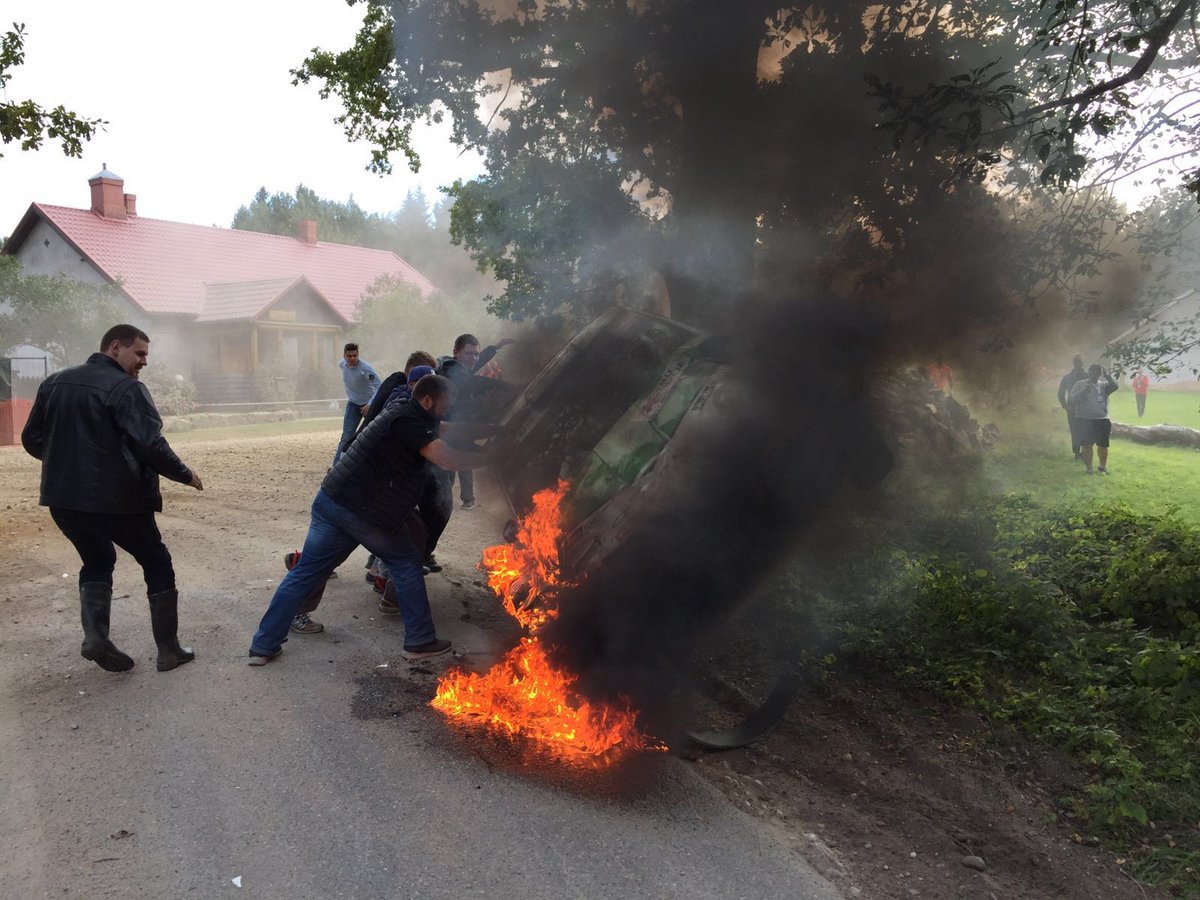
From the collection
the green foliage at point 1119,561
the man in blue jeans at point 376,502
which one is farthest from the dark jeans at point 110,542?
the green foliage at point 1119,561

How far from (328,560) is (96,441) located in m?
1.47

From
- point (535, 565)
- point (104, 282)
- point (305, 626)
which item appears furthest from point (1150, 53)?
point (104, 282)

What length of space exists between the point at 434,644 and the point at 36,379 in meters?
20.5

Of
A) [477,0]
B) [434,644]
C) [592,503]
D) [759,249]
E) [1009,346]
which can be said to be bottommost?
[434,644]

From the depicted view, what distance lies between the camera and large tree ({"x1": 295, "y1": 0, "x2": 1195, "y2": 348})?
7.52 m

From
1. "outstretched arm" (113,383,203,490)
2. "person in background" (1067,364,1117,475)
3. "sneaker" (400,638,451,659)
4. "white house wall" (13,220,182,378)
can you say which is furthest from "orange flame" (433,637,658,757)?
"white house wall" (13,220,182,378)

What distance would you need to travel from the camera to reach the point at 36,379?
1989cm

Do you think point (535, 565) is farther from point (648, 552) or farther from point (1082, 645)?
point (1082, 645)

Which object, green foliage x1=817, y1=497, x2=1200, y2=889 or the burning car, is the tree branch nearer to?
the burning car

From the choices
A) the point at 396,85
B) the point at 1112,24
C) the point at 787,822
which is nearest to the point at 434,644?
the point at 787,822

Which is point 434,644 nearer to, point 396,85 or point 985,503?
point 985,503

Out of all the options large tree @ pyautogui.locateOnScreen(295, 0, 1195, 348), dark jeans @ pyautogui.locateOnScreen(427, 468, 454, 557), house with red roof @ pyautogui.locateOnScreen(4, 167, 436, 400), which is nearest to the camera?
dark jeans @ pyautogui.locateOnScreen(427, 468, 454, 557)

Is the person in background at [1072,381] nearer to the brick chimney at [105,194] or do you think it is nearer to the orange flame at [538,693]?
the orange flame at [538,693]

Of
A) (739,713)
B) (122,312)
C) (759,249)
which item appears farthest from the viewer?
(122,312)
